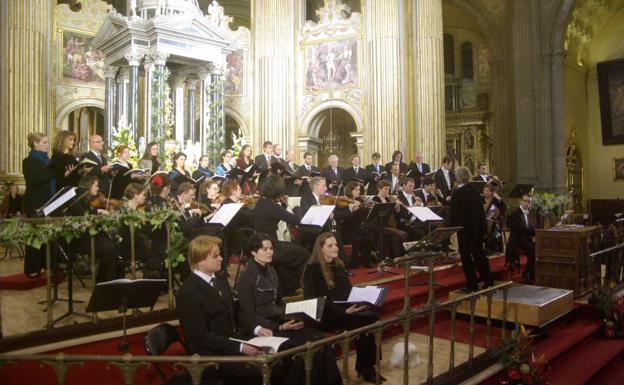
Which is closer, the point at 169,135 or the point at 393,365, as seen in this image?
the point at 393,365

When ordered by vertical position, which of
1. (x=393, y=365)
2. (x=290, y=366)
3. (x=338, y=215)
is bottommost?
(x=393, y=365)

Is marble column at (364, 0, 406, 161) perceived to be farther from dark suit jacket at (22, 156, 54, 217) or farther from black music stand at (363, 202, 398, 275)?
dark suit jacket at (22, 156, 54, 217)

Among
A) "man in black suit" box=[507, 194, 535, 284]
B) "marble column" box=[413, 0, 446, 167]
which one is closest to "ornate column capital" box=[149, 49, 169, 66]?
"marble column" box=[413, 0, 446, 167]

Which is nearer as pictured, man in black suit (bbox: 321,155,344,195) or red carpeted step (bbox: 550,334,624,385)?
red carpeted step (bbox: 550,334,624,385)

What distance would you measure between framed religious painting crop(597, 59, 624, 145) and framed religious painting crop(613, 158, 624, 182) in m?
0.72

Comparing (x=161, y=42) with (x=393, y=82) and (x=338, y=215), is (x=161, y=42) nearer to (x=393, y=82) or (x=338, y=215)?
(x=393, y=82)

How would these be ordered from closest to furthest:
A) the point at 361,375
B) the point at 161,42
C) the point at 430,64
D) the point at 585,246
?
1. the point at 361,375
2. the point at 585,246
3. the point at 161,42
4. the point at 430,64

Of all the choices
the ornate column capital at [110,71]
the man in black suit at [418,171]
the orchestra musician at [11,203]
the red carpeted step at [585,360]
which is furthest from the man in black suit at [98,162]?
the ornate column capital at [110,71]

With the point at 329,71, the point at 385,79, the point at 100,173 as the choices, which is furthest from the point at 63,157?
the point at 329,71

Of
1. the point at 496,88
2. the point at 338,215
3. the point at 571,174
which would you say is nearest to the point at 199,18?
the point at 338,215

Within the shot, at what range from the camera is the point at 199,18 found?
41.9ft

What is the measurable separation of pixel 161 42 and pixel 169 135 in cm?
214

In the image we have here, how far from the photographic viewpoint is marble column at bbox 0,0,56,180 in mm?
11922

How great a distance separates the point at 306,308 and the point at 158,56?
31.7 feet
